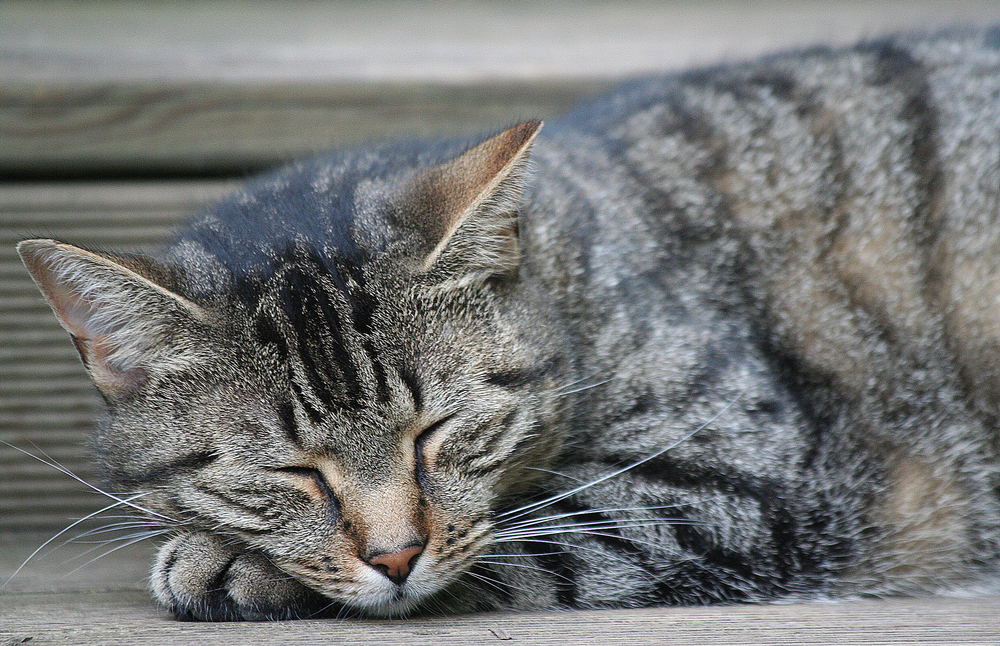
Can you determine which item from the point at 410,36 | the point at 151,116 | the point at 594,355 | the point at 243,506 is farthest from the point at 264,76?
the point at 243,506

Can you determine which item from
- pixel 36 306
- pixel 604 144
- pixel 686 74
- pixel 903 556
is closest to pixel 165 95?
pixel 36 306

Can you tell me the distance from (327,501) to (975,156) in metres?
1.74

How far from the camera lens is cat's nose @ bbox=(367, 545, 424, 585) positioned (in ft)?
5.31

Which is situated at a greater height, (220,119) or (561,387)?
(220,119)

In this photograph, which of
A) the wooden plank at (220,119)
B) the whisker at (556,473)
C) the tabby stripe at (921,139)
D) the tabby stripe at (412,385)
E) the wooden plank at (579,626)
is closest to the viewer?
the wooden plank at (579,626)

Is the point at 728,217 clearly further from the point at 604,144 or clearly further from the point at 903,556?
the point at 903,556

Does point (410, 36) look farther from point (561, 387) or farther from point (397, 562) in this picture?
point (397, 562)

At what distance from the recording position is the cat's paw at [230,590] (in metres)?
1.75

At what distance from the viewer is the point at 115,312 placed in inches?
68.6

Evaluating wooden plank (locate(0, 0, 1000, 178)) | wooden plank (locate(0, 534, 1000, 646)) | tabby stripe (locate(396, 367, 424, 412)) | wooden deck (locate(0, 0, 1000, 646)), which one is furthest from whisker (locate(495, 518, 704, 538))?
wooden plank (locate(0, 0, 1000, 178))

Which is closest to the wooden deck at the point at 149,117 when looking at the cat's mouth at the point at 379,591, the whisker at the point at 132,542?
the whisker at the point at 132,542

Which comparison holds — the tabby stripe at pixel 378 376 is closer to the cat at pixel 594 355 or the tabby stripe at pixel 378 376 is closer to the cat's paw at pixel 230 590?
the cat at pixel 594 355

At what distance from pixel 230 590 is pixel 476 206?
2.66 feet

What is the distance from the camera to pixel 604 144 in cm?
246
